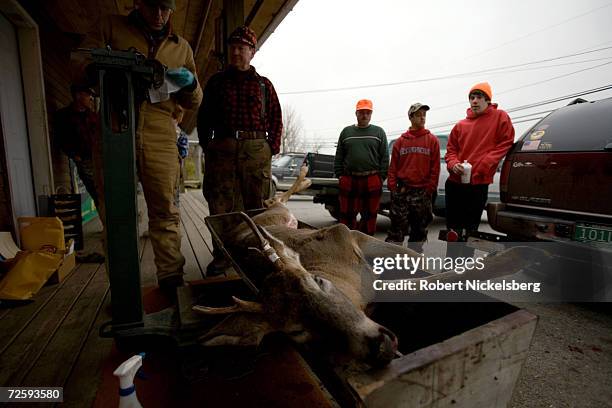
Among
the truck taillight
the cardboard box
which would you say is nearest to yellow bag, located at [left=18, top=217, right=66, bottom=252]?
the cardboard box

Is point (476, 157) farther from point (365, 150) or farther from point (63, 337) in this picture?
point (63, 337)

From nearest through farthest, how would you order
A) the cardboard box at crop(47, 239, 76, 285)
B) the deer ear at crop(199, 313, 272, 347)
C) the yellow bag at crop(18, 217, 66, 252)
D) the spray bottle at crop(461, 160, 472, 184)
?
1. the deer ear at crop(199, 313, 272, 347)
2. the cardboard box at crop(47, 239, 76, 285)
3. the yellow bag at crop(18, 217, 66, 252)
4. the spray bottle at crop(461, 160, 472, 184)

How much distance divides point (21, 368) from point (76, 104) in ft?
12.7

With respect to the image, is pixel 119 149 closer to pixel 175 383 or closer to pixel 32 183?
pixel 175 383

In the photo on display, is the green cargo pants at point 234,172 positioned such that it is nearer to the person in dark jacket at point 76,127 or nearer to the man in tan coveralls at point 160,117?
the man in tan coveralls at point 160,117

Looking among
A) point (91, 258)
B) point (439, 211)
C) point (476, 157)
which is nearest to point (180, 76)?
point (91, 258)

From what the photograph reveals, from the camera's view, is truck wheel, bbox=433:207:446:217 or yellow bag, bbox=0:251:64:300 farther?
truck wheel, bbox=433:207:446:217

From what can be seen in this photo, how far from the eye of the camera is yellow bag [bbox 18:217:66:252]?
10.3ft

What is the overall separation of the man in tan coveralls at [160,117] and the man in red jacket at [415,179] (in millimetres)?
2934

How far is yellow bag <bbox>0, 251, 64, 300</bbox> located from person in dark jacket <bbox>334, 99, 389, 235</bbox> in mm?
3607

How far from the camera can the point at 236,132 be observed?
10.4 feet

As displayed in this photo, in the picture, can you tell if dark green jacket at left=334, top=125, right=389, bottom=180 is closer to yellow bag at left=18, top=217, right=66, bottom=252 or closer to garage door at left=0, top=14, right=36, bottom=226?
yellow bag at left=18, top=217, right=66, bottom=252

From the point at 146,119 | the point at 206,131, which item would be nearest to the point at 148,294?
the point at 146,119

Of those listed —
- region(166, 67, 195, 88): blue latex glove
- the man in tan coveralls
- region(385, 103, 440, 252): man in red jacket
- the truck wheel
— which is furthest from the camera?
the truck wheel
